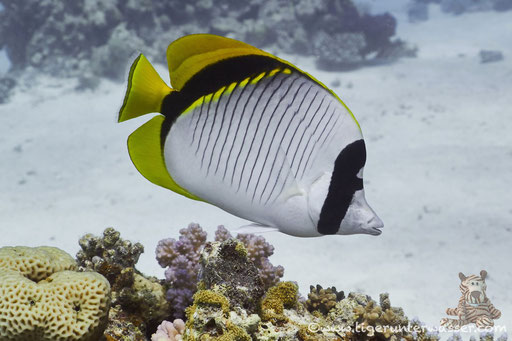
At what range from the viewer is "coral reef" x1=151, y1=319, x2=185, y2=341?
1.91 metres

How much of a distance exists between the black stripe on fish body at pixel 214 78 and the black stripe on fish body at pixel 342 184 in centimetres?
29

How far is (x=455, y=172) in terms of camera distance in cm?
604

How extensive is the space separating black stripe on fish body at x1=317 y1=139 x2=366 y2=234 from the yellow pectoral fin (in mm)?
396

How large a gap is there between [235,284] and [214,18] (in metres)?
11.9

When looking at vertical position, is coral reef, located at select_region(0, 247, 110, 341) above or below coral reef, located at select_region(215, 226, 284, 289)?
below

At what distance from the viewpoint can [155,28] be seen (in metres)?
12.0

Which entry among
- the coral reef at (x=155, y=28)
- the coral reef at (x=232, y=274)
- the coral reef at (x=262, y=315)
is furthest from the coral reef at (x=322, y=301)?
the coral reef at (x=155, y=28)

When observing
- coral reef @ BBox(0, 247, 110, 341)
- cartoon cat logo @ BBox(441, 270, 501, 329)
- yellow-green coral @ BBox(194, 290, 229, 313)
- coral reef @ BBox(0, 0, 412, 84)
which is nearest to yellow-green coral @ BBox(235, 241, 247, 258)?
yellow-green coral @ BBox(194, 290, 229, 313)

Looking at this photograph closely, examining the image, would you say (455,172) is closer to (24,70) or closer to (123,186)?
(123,186)

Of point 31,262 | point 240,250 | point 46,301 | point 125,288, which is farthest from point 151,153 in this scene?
point 125,288

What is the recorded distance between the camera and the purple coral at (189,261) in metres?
2.24

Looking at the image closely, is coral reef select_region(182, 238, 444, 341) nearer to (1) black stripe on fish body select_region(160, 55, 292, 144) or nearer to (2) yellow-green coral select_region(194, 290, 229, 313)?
(2) yellow-green coral select_region(194, 290, 229, 313)

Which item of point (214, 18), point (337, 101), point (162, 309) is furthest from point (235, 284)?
point (214, 18)

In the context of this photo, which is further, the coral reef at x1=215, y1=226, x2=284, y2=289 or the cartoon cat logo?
the coral reef at x1=215, y1=226, x2=284, y2=289
